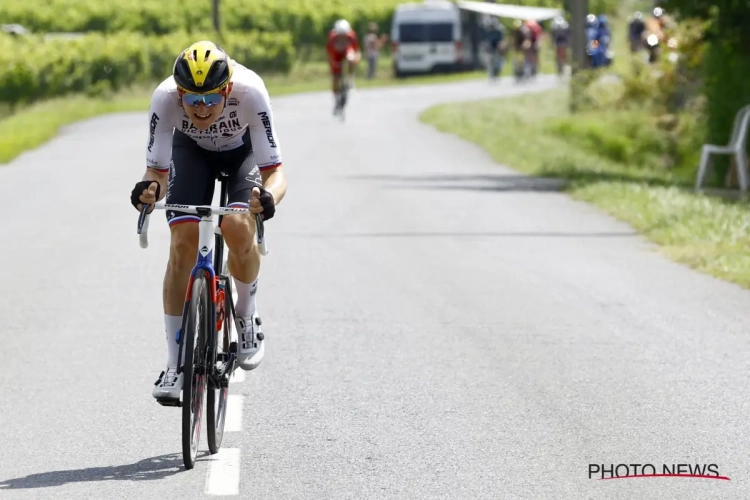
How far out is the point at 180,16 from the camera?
2450 inches

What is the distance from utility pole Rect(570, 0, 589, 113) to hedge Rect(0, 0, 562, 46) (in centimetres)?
2859

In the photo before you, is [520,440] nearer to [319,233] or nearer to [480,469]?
[480,469]

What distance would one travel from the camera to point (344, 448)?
6793 mm

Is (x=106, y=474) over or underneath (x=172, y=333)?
underneath

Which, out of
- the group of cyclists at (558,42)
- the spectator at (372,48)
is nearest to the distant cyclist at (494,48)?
the group of cyclists at (558,42)

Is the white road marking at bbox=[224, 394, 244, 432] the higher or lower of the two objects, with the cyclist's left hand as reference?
lower

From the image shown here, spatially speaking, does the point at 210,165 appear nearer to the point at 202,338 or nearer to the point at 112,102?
the point at 202,338

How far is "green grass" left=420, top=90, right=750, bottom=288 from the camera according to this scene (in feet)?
46.8

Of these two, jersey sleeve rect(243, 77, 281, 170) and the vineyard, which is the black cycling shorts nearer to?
jersey sleeve rect(243, 77, 281, 170)

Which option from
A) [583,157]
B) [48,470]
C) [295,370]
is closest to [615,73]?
[583,157]

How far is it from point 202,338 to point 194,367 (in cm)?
13

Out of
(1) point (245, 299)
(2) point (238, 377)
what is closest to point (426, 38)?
(2) point (238, 377)

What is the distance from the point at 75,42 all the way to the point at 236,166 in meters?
34.8

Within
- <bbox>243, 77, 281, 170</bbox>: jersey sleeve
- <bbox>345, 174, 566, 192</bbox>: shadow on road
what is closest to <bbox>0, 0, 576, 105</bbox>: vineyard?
<bbox>345, 174, 566, 192</bbox>: shadow on road
